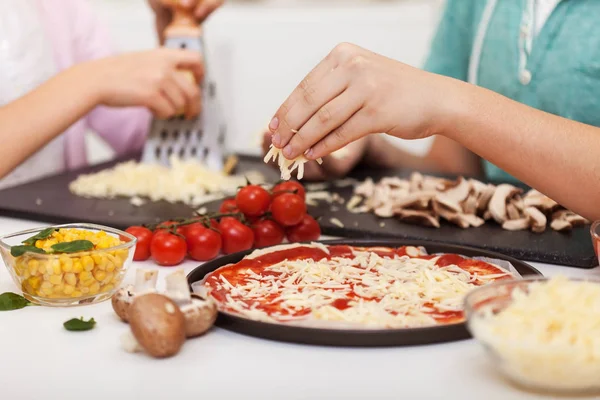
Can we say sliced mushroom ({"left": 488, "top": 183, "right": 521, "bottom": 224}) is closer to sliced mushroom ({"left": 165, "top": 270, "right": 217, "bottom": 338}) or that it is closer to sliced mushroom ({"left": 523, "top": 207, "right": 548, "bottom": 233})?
sliced mushroom ({"left": 523, "top": 207, "right": 548, "bottom": 233})

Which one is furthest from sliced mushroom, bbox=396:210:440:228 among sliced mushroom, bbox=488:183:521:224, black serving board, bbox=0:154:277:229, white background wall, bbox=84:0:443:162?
white background wall, bbox=84:0:443:162

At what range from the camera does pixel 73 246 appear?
1137mm

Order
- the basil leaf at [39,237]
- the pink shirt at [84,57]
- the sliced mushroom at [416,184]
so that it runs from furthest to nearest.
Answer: the pink shirt at [84,57] < the sliced mushroom at [416,184] < the basil leaf at [39,237]

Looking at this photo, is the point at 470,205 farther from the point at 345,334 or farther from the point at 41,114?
the point at 41,114

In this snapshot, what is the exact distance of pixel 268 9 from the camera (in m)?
3.78

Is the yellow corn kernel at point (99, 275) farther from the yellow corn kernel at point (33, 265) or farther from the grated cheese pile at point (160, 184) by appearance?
the grated cheese pile at point (160, 184)

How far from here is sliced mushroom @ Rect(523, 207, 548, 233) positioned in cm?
159

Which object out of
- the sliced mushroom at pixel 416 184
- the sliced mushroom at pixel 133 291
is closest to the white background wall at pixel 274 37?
the sliced mushroom at pixel 416 184

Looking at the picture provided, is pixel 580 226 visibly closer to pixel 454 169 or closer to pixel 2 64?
pixel 454 169

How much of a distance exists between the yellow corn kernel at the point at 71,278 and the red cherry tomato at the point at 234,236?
0.38 m

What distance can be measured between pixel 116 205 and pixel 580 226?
41.9 inches

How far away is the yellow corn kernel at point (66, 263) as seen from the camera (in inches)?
44.1

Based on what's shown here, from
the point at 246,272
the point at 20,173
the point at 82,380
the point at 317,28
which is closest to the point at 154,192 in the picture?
the point at 20,173

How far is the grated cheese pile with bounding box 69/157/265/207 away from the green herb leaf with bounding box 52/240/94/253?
0.72 meters
